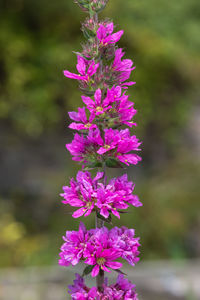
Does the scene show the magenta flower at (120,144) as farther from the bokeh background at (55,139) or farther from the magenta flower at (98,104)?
the bokeh background at (55,139)

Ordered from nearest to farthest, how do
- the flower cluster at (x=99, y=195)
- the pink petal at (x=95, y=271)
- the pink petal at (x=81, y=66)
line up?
the pink petal at (x=95, y=271) → the flower cluster at (x=99, y=195) → the pink petal at (x=81, y=66)

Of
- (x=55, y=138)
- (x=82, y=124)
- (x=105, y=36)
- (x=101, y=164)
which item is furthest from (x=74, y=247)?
(x=55, y=138)

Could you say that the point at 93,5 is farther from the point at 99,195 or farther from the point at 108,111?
the point at 99,195

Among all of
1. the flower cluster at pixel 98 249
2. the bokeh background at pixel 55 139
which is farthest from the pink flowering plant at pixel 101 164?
the bokeh background at pixel 55 139

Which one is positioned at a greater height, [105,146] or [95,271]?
[105,146]

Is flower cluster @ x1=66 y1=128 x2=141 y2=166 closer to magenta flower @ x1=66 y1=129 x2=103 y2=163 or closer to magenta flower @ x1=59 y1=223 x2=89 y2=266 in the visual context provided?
magenta flower @ x1=66 y1=129 x2=103 y2=163

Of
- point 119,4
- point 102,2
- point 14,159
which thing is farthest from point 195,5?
point 102,2
